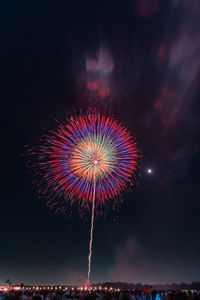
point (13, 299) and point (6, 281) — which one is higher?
point (6, 281)

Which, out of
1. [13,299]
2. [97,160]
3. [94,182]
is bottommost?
[13,299]

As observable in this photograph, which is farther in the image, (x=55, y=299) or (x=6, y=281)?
(x=6, y=281)

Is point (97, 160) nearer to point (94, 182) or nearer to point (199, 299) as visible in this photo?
point (94, 182)

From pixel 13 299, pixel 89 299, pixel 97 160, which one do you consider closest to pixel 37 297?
pixel 13 299

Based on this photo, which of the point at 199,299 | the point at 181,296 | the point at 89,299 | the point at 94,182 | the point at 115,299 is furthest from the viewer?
the point at 94,182

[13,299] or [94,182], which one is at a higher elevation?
[94,182]

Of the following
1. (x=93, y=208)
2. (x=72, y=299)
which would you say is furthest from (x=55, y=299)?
(x=93, y=208)

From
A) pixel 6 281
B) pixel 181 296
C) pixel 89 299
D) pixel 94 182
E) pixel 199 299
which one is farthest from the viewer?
pixel 6 281

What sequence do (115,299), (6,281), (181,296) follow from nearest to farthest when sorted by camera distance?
(181,296) < (115,299) < (6,281)

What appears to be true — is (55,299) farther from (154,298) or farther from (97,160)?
(97,160)
